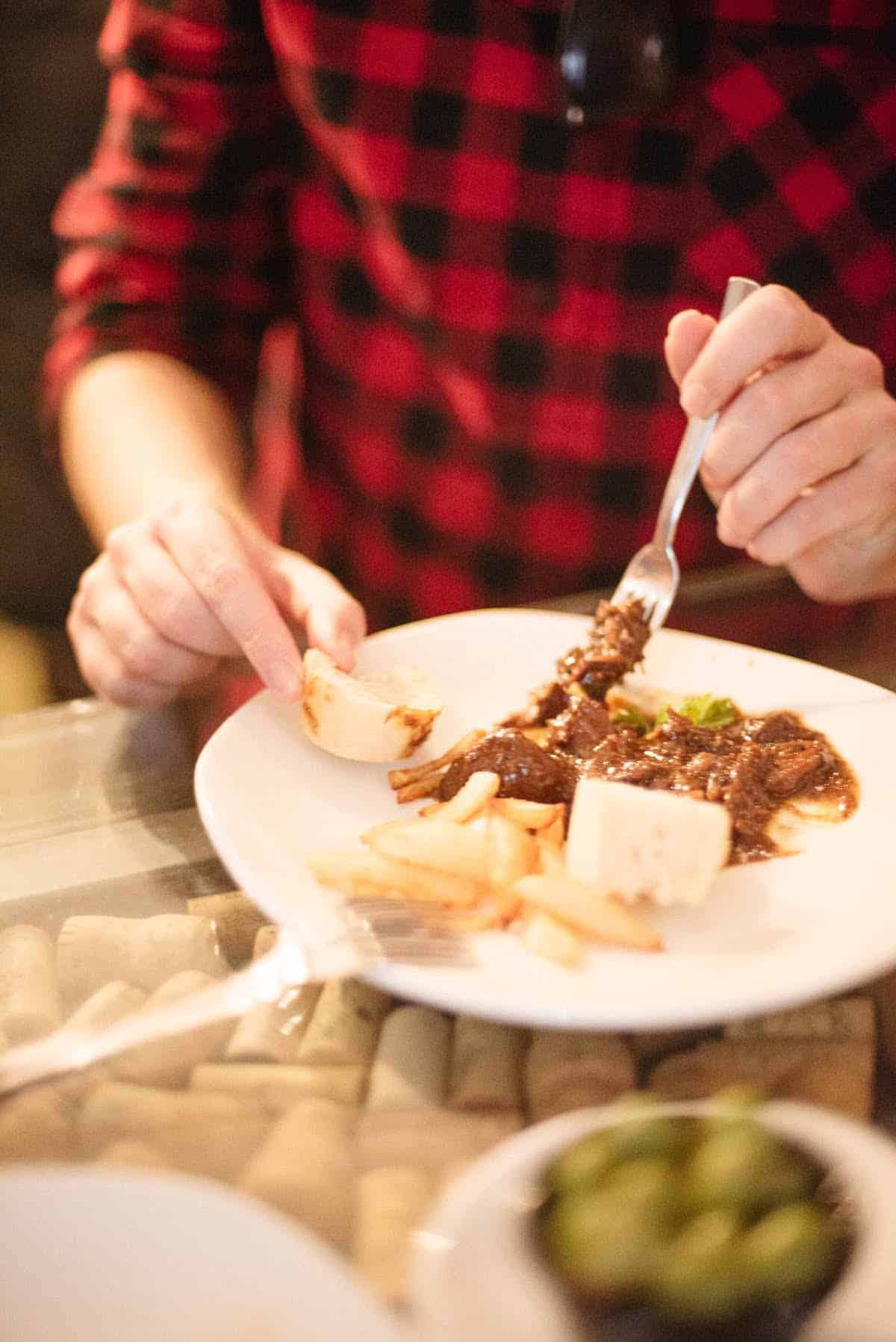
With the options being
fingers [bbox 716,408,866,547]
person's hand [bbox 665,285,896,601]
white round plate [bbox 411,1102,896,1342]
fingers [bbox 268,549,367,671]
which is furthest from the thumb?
white round plate [bbox 411,1102,896,1342]

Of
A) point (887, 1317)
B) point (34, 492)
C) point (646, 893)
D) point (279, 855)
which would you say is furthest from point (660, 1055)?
point (34, 492)

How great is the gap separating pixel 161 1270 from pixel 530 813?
2.26 feet

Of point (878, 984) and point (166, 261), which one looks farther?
point (166, 261)

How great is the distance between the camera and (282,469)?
9.75 ft

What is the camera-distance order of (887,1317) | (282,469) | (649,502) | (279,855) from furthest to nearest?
(282,469), (649,502), (279,855), (887,1317)

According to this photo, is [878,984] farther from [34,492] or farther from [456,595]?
[34,492]

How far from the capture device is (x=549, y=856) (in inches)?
54.6

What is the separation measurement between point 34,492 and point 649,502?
2557 millimetres

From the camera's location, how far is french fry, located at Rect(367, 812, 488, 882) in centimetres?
130

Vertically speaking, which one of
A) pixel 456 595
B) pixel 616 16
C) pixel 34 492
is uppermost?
pixel 616 16

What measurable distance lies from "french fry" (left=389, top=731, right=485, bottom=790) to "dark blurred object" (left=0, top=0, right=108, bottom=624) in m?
2.75

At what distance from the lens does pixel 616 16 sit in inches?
79.0

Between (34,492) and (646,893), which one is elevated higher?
(646,893)

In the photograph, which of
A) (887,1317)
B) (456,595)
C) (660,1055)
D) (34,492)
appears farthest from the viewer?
(34,492)
